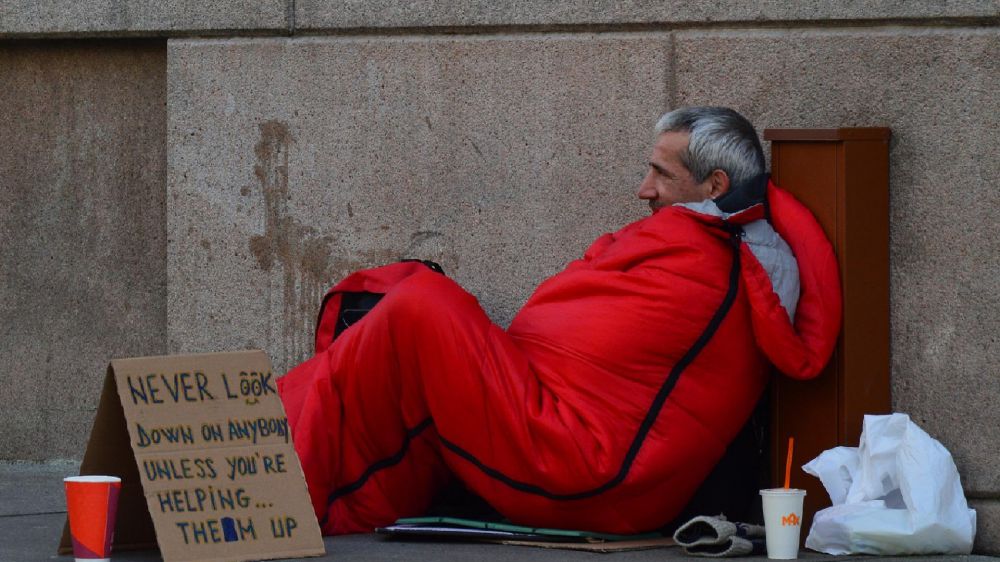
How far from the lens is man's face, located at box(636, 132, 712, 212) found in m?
4.75

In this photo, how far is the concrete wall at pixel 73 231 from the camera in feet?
19.4

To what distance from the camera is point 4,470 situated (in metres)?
5.88

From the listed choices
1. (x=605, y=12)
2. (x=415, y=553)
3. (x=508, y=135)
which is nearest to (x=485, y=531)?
(x=415, y=553)

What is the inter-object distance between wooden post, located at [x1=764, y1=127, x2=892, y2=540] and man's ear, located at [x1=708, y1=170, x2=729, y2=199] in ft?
0.64

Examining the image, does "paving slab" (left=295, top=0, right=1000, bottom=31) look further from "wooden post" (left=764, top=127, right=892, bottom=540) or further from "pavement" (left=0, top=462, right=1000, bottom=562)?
"pavement" (left=0, top=462, right=1000, bottom=562)

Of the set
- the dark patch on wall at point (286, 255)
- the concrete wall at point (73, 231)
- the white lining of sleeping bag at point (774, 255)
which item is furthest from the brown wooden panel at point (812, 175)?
the concrete wall at point (73, 231)

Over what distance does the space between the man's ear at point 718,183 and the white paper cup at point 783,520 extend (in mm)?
935

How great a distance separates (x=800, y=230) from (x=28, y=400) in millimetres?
2922

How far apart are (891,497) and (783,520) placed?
38cm

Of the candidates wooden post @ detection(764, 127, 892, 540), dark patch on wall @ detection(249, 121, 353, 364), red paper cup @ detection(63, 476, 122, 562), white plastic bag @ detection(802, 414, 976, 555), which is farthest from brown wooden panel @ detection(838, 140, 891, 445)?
red paper cup @ detection(63, 476, 122, 562)

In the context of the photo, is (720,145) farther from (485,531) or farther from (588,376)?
(485,531)

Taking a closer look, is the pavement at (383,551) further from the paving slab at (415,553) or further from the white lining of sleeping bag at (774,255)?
the white lining of sleeping bag at (774,255)

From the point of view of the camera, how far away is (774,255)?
4.50 m

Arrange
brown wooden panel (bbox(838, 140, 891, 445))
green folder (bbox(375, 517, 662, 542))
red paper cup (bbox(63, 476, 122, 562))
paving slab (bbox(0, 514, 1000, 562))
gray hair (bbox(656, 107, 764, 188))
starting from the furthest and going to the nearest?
gray hair (bbox(656, 107, 764, 188))
brown wooden panel (bbox(838, 140, 891, 445))
green folder (bbox(375, 517, 662, 542))
paving slab (bbox(0, 514, 1000, 562))
red paper cup (bbox(63, 476, 122, 562))
